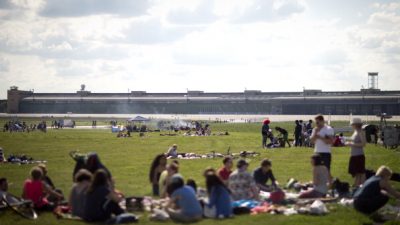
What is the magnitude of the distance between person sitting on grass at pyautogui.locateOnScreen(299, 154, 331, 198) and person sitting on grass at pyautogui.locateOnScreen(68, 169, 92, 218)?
573cm

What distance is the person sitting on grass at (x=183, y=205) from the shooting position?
1394 cm

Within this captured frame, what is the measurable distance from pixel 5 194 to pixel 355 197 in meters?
8.63

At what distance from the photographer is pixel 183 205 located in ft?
46.0

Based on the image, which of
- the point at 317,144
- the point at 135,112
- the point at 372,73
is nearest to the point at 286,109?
the point at 372,73

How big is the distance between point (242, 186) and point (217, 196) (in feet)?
5.69

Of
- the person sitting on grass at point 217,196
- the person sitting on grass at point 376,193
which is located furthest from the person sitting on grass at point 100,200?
the person sitting on grass at point 376,193

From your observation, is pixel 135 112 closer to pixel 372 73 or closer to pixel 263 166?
pixel 372 73

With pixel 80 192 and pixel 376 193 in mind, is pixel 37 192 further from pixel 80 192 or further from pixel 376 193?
pixel 376 193

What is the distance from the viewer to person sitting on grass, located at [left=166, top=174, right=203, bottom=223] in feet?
45.7

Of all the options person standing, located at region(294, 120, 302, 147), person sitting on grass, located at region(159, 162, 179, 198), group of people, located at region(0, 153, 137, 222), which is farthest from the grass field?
person standing, located at region(294, 120, 302, 147)

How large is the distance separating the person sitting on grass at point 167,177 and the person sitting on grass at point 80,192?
1.98 metres

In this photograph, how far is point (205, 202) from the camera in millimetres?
14648

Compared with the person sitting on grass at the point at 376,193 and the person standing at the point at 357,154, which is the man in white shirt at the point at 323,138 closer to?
the person standing at the point at 357,154

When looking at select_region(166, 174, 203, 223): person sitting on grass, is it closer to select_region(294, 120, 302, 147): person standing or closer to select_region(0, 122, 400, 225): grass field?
select_region(0, 122, 400, 225): grass field
